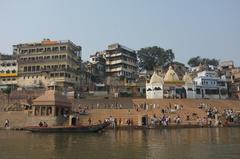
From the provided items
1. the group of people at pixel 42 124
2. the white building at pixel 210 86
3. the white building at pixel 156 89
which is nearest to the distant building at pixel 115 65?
the white building at pixel 156 89

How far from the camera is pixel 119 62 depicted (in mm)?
73938

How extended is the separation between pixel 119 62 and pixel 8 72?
21738 millimetres

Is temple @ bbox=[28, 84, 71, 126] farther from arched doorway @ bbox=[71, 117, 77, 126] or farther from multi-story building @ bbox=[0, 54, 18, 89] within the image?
multi-story building @ bbox=[0, 54, 18, 89]

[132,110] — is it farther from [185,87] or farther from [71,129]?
[185,87]

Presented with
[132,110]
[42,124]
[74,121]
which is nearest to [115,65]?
[132,110]

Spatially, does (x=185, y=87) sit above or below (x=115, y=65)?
below

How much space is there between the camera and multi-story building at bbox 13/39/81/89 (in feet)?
199

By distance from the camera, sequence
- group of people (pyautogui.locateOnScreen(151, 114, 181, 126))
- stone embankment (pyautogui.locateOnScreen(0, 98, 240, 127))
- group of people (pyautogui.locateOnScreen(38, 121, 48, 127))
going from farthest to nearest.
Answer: stone embankment (pyautogui.locateOnScreen(0, 98, 240, 127)), group of people (pyautogui.locateOnScreen(151, 114, 181, 126)), group of people (pyautogui.locateOnScreen(38, 121, 48, 127))

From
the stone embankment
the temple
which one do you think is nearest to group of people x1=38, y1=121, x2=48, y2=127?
the temple

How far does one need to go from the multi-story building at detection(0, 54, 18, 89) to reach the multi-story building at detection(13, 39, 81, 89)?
3.72ft

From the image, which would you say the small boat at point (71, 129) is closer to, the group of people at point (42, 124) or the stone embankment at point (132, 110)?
the group of people at point (42, 124)

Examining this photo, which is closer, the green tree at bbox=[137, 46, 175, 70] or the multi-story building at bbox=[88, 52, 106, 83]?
the multi-story building at bbox=[88, 52, 106, 83]

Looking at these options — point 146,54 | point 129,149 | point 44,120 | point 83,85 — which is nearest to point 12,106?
point 44,120

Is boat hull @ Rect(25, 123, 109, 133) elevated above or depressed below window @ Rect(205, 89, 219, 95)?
below
